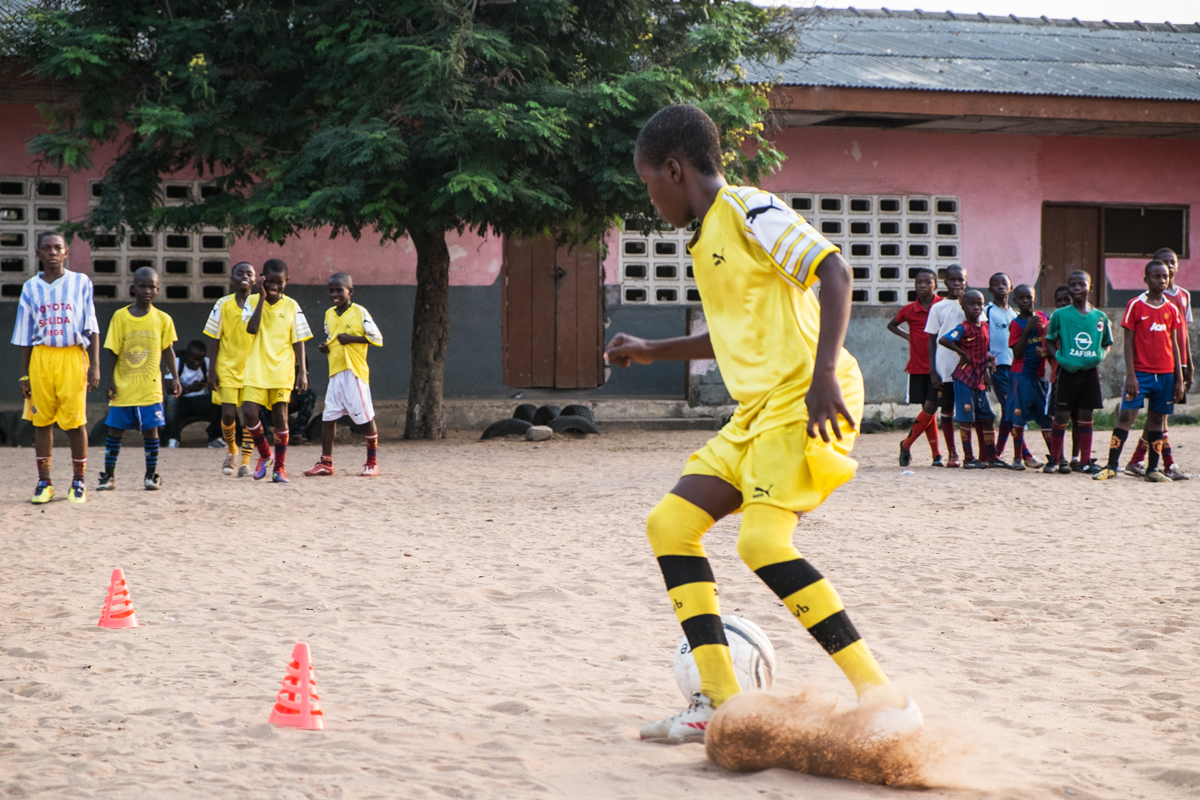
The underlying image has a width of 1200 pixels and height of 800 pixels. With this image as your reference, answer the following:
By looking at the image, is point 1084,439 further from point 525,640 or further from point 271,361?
point 525,640

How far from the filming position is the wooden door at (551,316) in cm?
1518

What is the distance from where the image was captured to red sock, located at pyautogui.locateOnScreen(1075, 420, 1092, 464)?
9.71 metres

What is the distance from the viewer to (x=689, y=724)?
302 cm

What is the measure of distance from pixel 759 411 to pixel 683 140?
2.42 ft

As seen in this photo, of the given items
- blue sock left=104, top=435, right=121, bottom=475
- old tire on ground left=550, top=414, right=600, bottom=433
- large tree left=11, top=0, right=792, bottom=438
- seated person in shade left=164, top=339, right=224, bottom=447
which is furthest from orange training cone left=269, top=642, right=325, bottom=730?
old tire on ground left=550, top=414, right=600, bottom=433

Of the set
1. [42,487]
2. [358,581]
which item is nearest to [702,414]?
[42,487]

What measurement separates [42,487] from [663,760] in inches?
250

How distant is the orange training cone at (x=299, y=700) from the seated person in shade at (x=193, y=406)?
9488 mm

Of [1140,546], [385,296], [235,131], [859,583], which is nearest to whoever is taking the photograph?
[859,583]

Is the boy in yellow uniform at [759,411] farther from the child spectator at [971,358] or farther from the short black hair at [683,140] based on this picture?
the child spectator at [971,358]

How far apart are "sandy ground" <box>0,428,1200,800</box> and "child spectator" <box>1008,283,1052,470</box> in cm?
181

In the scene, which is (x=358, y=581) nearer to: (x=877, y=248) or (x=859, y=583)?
(x=859, y=583)

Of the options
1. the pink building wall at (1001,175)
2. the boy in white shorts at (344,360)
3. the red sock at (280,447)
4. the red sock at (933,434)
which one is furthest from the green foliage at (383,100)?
the pink building wall at (1001,175)

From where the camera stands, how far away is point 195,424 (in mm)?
13672
